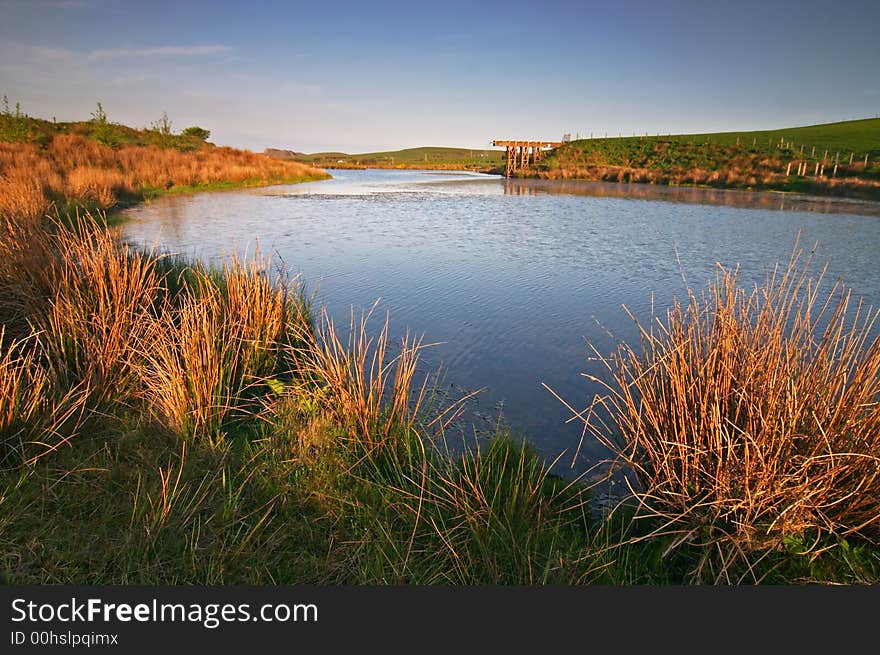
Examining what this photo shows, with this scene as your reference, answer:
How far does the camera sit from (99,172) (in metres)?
17.1

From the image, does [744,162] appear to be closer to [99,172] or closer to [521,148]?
[521,148]

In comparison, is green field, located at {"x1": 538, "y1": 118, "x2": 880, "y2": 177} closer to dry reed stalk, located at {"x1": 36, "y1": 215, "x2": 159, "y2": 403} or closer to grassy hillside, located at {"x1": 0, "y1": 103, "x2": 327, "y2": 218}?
grassy hillside, located at {"x1": 0, "y1": 103, "x2": 327, "y2": 218}

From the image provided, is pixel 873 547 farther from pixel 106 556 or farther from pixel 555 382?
pixel 106 556

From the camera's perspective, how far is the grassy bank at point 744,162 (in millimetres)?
27273

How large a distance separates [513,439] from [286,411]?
166cm

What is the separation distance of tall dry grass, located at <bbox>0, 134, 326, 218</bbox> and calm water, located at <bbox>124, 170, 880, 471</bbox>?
164 cm

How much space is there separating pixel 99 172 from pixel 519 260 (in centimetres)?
1603

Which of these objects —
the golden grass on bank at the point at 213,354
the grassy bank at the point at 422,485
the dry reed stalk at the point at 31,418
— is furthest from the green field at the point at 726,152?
the dry reed stalk at the point at 31,418

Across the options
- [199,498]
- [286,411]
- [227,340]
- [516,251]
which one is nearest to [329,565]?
[199,498]

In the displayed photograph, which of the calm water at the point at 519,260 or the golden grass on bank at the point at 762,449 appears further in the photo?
the calm water at the point at 519,260

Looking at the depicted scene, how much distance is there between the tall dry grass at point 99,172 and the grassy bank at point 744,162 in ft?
85.1

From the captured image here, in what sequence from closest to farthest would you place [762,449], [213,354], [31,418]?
[762,449] → [31,418] → [213,354]

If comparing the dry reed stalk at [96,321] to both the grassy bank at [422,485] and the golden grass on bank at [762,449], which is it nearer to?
the grassy bank at [422,485]

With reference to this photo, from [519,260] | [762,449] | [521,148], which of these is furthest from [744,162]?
[762,449]
